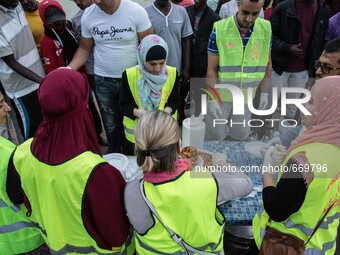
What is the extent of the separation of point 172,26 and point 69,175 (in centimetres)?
239

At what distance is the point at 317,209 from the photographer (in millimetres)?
1401

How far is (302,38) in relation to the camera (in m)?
3.38

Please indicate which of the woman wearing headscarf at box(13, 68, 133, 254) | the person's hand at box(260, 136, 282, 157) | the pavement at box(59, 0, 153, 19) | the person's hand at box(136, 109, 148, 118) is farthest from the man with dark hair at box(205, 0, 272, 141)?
the pavement at box(59, 0, 153, 19)

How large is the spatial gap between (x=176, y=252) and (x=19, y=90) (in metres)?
2.23

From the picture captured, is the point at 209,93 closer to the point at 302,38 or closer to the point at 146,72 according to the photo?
the point at 146,72

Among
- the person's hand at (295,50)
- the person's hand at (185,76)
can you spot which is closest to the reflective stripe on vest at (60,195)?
the person's hand at (185,76)

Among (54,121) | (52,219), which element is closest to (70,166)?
(54,121)

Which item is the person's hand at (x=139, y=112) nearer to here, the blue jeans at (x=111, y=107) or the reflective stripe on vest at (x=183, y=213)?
the blue jeans at (x=111, y=107)

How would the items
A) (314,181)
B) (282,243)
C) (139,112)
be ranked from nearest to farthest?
(314,181) < (282,243) < (139,112)

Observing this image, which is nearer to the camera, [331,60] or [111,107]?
[331,60]

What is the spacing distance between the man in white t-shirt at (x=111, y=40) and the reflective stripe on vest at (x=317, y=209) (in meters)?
1.90

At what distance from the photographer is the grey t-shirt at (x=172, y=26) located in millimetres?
3334

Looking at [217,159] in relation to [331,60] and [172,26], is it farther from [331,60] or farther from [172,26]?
[172,26]

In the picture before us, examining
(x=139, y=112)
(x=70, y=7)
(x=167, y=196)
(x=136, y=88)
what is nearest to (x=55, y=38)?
(x=136, y=88)
